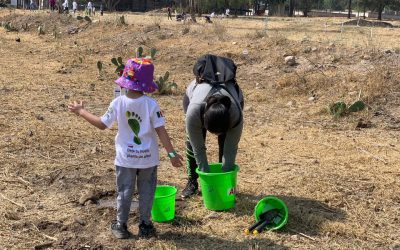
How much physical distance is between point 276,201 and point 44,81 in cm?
713

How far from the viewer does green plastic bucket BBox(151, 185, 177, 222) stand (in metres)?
3.70

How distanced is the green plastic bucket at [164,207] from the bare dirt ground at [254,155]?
0.22 feet

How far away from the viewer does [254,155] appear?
5.59 meters

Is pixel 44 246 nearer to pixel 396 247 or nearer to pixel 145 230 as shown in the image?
pixel 145 230

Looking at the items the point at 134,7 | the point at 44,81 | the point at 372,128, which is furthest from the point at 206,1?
the point at 372,128

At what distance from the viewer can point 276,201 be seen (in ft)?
12.4

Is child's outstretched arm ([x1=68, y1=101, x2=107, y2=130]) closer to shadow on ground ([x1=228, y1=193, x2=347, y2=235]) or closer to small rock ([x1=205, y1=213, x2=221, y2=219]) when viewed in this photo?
small rock ([x1=205, y1=213, x2=221, y2=219])

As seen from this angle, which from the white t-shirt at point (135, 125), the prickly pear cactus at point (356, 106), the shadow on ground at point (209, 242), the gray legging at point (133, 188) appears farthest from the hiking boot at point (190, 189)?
the prickly pear cactus at point (356, 106)

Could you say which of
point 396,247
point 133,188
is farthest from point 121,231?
point 396,247

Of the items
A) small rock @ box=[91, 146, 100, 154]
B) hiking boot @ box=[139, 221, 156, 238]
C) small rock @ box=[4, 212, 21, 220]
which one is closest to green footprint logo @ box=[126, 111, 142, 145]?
hiking boot @ box=[139, 221, 156, 238]

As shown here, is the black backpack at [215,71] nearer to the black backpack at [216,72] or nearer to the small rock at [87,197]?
the black backpack at [216,72]

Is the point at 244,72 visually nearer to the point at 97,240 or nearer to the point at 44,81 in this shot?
the point at 44,81

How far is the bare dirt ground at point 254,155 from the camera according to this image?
3.69m

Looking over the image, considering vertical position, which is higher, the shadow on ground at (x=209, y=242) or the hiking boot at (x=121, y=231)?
the hiking boot at (x=121, y=231)
